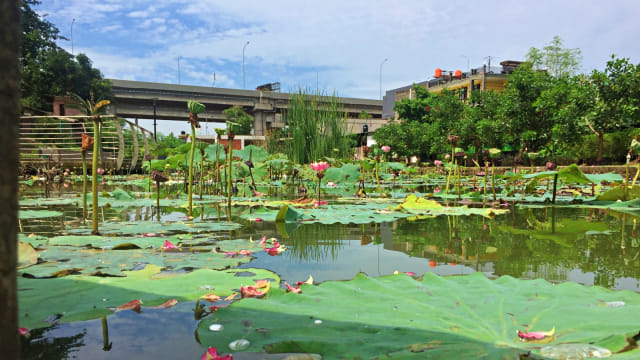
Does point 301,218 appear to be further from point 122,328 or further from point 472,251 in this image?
point 122,328

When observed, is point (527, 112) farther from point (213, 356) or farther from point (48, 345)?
point (48, 345)

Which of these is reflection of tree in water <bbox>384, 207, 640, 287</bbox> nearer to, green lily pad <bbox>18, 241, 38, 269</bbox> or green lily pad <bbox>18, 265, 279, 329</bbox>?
green lily pad <bbox>18, 265, 279, 329</bbox>

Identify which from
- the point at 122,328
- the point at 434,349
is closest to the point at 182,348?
the point at 122,328

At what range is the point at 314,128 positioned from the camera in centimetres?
806

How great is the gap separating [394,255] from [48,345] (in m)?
1.01

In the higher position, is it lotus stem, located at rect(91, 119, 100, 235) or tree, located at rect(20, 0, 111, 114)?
tree, located at rect(20, 0, 111, 114)

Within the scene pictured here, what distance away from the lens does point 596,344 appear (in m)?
0.61

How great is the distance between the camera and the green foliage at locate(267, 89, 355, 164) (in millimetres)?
8023

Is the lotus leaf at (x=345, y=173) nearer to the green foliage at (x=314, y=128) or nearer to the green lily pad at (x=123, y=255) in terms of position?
the green lily pad at (x=123, y=255)

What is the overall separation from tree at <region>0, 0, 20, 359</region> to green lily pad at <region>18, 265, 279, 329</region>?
24.0 inches

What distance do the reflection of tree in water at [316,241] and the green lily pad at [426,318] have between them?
18.0 inches

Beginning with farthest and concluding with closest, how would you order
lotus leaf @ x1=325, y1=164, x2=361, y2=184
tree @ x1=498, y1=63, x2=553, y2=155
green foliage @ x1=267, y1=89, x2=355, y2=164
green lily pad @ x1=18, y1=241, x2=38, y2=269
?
tree @ x1=498, y1=63, x2=553, y2=155, green foliage @ x1=267, y1=89, x2=355, y2=164, lotus leaf @ x1=325, y1=164, x2=361, y2=184, green lily pad @ x1=18, y1=241, x2=38, y2=269

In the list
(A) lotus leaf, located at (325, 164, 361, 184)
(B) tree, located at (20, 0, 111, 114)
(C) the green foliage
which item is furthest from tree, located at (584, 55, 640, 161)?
(B) tree, located at (20, 0, 111, 114)

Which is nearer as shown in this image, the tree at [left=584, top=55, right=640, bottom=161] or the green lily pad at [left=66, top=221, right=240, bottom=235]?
the green lily pad at [left=66, top=221, right=240, bottom=235]
